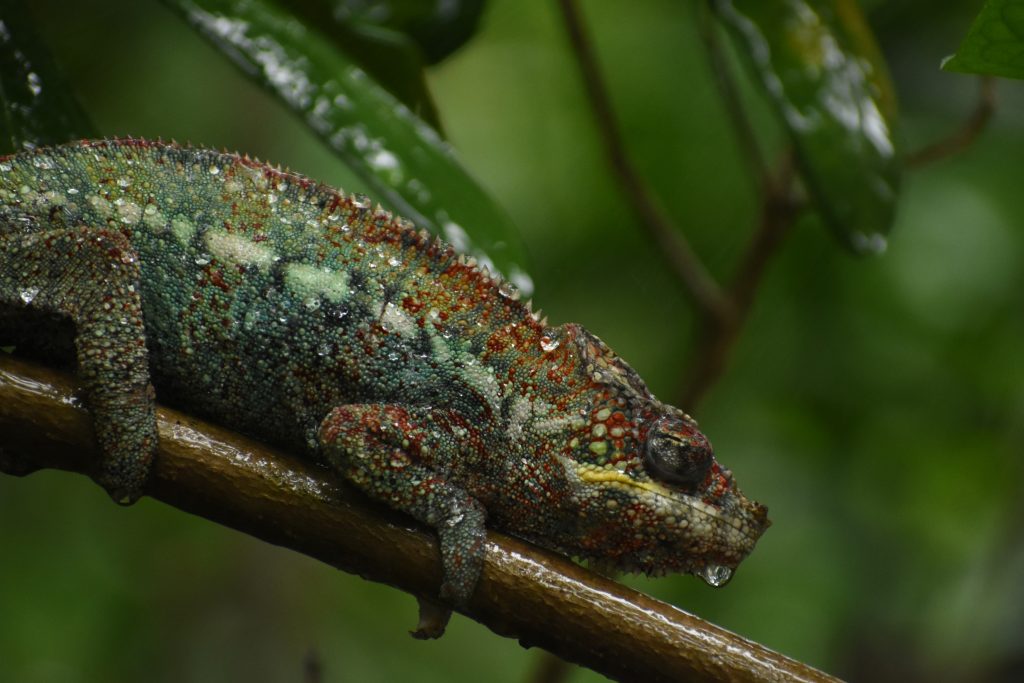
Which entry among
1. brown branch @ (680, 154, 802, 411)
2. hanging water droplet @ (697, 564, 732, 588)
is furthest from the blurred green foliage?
hanging water droplet @ (697, 564, 732, 588)

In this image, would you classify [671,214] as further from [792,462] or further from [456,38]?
[456,38]

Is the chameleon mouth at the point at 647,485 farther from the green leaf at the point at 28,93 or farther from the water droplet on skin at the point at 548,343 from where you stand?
the green leaf at the point at 28,93

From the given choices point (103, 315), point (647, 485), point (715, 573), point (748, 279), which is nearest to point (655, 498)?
point (647, 485)

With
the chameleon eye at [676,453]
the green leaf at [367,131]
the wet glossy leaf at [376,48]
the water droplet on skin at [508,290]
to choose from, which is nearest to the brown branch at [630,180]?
the wet glossy leaf at [376,48]

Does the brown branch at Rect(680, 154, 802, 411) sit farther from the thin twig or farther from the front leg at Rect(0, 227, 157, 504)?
the front leg at Rect(0, 227, 157, 504)

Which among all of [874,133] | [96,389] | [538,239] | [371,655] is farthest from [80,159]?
[371,655]
